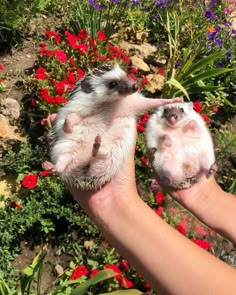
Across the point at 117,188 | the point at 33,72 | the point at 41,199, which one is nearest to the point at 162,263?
the point at 117,188

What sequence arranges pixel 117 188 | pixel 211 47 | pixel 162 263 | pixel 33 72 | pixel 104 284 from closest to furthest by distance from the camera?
pixel 162 263 → pixel 117 188 → pixel 104 284 → pixel 33 72 → pixel 211 47

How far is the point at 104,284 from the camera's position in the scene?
3.98m

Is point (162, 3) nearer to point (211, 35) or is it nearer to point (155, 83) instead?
point (211, 35)

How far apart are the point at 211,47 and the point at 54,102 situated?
99.6 inches

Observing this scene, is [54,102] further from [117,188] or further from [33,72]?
[117,188]

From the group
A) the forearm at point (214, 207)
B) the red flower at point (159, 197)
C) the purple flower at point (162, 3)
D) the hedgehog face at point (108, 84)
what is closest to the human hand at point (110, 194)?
the hedgehog face at point (108, 84)

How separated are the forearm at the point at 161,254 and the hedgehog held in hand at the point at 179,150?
0.49m

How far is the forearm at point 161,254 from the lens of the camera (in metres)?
2.06

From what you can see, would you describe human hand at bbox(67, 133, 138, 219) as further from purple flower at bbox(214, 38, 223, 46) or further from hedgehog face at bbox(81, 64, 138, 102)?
purple flower at bbox(214, 38, 223, 46)

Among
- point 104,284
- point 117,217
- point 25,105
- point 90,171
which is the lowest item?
point 104,284

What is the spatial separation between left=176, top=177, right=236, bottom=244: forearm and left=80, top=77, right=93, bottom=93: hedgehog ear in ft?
3.18

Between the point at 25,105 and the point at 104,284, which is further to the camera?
the point at 25,105

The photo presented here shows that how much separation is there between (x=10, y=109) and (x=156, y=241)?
3195 millimetres

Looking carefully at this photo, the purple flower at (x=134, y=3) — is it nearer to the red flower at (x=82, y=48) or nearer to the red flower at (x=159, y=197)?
the red flower at (x=82, y=48)
